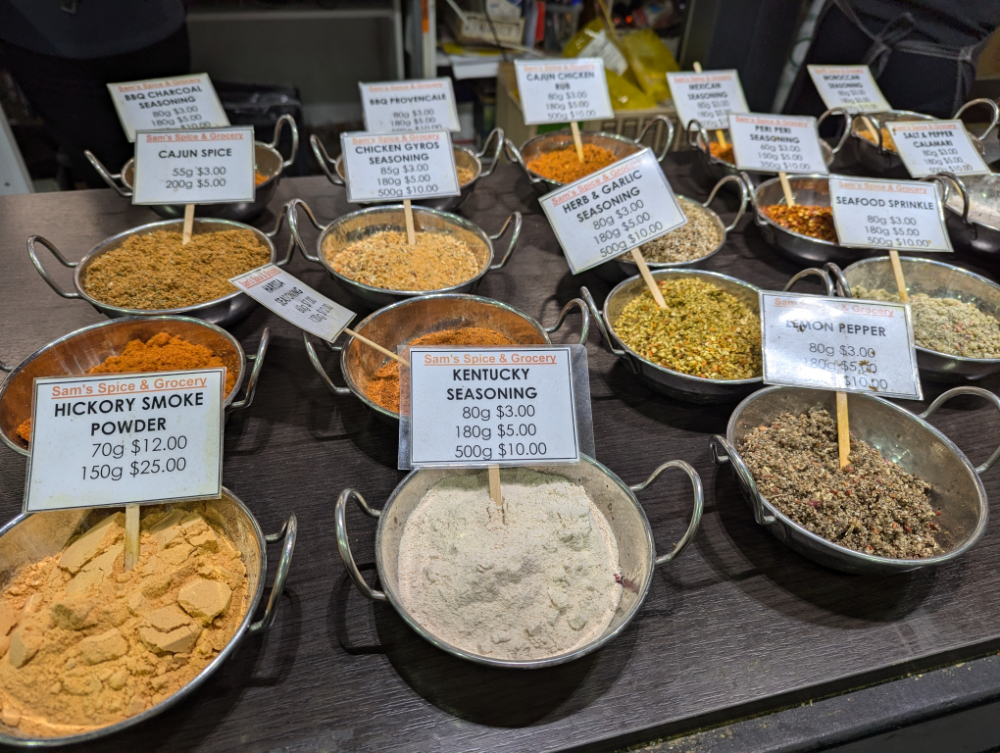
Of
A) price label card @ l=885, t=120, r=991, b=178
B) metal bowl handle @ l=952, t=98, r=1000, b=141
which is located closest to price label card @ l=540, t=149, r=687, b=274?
price label card @ l=885, t=120, r=991, b=178

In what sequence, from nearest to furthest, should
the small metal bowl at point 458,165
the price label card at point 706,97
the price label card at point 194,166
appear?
the price label card at point 194,166
the small metal bowl at point 458,165
the price label card at point 706,97

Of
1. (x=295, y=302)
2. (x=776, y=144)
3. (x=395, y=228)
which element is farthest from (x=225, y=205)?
(x=776, y=144)

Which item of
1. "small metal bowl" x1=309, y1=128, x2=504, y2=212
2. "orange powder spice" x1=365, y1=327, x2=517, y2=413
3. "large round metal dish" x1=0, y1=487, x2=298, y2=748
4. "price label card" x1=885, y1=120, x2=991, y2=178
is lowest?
"large round metal dish" x1=0, y1=487, x2=298, y2=748

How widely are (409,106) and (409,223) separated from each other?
56 centimetres

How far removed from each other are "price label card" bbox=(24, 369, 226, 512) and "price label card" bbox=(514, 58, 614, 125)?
1358mm

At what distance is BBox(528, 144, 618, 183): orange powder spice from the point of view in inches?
66.6

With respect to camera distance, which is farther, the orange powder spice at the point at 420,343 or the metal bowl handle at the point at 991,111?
the metal bowl handle at the point at 991,111

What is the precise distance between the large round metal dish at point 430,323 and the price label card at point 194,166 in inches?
20.5

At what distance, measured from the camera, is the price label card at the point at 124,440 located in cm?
Answer: 79

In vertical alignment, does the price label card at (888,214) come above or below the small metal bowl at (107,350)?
above

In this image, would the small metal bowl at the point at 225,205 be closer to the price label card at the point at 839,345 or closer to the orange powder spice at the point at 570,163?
the orange powder spice at the point at 570,163

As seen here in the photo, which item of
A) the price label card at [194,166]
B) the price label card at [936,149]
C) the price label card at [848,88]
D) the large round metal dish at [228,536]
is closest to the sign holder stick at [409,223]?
the price label card at [194,166]

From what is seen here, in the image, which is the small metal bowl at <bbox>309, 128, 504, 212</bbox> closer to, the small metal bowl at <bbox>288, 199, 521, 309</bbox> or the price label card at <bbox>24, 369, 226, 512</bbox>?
the small metal bowl at <bbox>288, 199, 521, 309</bbox>

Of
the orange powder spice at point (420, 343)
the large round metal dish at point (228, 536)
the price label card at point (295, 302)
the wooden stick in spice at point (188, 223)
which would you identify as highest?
the price label card at point (295, 302)
